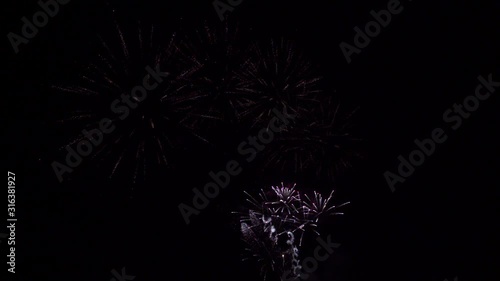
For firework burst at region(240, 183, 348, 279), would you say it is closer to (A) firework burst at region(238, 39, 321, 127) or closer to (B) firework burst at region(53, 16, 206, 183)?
(A) firework burst at region(238, 39, 321, 127)

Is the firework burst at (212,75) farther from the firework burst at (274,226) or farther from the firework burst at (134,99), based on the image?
the firework burst at (274,226)

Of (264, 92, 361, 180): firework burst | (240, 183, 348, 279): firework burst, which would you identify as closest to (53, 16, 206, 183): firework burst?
(264, 92, 361, 180): firework burst

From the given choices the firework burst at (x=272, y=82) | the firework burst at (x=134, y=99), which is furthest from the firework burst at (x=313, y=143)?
the firework burst at (x=134, y=99)

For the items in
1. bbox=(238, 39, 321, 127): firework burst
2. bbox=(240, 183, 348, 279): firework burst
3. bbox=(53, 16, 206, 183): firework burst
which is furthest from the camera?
bbox=(240, 183, 348, 279): firework burst

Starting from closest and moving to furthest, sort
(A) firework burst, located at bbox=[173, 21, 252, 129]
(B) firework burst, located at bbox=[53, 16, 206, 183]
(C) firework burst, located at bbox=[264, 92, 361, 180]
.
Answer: (B) firework burst, located at bbox=[53, 16, 206, 183] → (A) firework burst, located at bbox=[173, 21, 252, 129] → (C) firework burst, located at bbox=[264, 92, 361, 180]

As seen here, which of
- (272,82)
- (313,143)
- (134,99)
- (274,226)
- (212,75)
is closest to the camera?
(134,99)

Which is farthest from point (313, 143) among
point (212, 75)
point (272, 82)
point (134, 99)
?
point (134, 99)

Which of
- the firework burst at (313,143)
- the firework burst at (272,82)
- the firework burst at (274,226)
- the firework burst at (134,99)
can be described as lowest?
the firework burst at (274,226)

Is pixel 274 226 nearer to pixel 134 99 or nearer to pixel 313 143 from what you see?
pixel 313 143

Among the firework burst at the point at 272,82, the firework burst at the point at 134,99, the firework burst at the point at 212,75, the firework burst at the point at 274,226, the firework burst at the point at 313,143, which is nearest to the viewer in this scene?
the firework burst at the point at 134,99

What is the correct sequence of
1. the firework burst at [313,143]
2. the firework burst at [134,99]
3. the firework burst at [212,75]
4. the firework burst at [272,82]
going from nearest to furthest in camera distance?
1. the firework burst at [134,99]
2. the firework burst at [212,75]
3. the firework burst at [272,82]
4. the firework burst at [313,143]

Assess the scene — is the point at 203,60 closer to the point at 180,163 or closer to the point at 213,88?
the point at 213,88

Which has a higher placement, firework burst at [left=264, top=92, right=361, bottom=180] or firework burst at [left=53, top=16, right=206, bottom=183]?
firework burst at [left=53, top=16, right=206, bottom=183]
